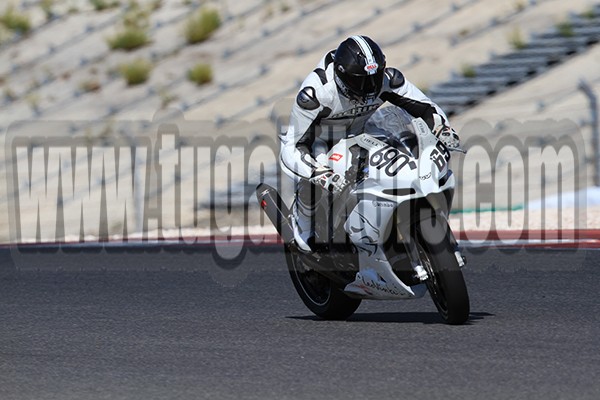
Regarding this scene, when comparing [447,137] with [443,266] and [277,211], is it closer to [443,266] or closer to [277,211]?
[443,266]

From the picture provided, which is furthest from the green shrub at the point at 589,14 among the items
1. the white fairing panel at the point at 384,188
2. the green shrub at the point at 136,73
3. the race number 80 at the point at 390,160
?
the race number 80 at the point at 390,160

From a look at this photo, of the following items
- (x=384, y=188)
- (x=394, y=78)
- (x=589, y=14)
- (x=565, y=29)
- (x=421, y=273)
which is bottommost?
(x=421, y=273)

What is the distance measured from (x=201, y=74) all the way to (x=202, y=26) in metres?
3.01

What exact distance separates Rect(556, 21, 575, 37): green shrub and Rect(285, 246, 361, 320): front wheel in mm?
13120

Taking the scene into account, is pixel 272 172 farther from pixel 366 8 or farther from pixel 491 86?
pixel 366 8

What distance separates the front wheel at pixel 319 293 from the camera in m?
8.02

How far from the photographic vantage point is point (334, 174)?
732cm

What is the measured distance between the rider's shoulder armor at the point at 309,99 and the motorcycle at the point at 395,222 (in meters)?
0.27

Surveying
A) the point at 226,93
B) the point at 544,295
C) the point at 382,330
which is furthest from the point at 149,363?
the point at 226,93

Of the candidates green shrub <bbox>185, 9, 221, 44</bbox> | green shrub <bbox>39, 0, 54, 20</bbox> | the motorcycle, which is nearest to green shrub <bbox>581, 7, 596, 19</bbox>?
green shrub <bbox>185, 9, 221, 44</bbox>

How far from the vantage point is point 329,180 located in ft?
24.0

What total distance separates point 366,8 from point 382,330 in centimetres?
1918

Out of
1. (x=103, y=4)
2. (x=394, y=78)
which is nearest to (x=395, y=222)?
(x=394, y=78)

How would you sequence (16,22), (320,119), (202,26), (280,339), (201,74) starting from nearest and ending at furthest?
(280,339)
(320,119)
(201,74)
(202,26)
(16,22)
